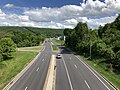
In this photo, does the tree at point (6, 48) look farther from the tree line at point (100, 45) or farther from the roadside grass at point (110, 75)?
the roadside grass at point (110, 75)

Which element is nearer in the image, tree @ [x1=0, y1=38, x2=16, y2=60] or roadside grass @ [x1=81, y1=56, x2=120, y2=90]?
roadside grass @ [x1=81, y1=56, x2=120, y2=90]

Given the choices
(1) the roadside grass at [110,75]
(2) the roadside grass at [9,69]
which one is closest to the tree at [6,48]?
(2) the roadside grass at [9,69]

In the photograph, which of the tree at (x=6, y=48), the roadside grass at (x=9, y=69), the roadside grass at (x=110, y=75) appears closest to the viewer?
the roadside grass at (x=110, y=75)

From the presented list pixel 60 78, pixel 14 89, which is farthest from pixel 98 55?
pixel 14 89

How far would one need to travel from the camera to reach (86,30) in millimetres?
→ 92375

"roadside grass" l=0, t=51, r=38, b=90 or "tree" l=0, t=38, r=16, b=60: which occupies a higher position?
"tree" l=0, t=38, r=16, b=60

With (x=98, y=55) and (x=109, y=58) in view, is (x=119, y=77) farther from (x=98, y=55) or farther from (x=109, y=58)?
(x=98, y=55)

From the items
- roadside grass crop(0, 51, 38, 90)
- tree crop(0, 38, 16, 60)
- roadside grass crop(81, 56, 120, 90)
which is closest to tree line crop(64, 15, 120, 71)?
roadside grass crop(81, 56, 120, 90)

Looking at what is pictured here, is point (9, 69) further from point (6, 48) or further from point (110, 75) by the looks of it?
point (110, 75)

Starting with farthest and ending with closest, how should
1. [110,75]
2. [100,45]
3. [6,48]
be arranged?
[6,48] → [100,45] → [110,75]

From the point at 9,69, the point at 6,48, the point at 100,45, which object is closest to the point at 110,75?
the point at 100,45

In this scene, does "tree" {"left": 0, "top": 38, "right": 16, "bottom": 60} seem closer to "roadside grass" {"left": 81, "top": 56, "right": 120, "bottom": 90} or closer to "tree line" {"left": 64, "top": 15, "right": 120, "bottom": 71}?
"tree line" {"left": 64, "top": 15, "right": 120, "bottom": 71}

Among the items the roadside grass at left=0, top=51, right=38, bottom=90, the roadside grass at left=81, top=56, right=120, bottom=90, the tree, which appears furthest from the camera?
the tree

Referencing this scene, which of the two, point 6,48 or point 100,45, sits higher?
point 100,45
